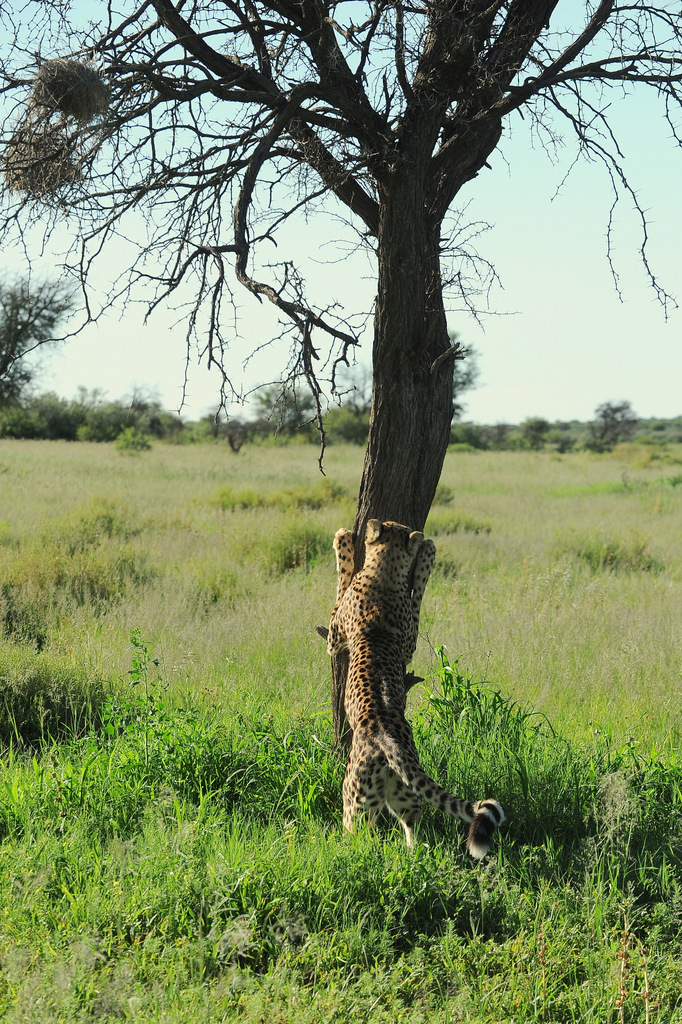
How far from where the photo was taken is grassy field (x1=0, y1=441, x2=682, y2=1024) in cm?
303

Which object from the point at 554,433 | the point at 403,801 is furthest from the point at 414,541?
Result: the point at 554,433

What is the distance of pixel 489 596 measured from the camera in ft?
29.5

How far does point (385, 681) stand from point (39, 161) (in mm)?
3182

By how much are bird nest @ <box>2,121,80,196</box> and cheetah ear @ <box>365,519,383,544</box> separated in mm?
2383

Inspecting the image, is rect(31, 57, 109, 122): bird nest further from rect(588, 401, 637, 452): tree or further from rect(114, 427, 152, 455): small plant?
rect(588, 401, 637, 452): tree

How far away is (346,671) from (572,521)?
12307mm

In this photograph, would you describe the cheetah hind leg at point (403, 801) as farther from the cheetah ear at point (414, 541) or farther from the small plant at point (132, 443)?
the small plant at point (132, 443)

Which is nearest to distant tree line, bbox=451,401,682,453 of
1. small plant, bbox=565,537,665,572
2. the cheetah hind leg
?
small plant, bbox=565,537,665,572

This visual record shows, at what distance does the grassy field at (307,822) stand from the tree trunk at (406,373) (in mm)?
852

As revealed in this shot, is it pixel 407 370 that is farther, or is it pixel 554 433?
pixel 554 433

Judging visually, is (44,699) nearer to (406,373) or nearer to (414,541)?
(414,541)

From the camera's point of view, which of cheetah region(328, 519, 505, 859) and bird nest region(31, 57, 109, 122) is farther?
bird nest region(31, 57, 109, 122)

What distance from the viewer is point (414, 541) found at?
180 inches

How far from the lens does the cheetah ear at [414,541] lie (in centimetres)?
457
